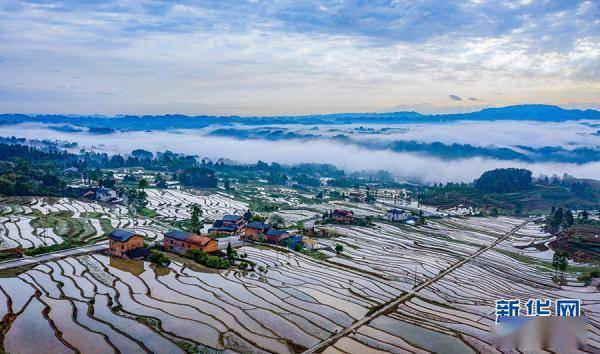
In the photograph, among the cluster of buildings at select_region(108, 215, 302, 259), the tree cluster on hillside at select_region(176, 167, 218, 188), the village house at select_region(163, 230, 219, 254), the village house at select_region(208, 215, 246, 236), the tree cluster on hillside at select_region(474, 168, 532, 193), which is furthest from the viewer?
the tree cluster on hillside at select_region(474, 168, 532, 193)

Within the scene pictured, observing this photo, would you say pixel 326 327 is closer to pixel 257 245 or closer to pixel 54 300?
pixel 54 300

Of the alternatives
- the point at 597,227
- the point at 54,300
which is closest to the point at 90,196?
the point at 54,300

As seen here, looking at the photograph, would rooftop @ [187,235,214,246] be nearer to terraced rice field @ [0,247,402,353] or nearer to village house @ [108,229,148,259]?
terraced rice field @ [0,247,402,353]

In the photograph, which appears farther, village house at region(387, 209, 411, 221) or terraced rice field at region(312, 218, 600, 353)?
village house at region(387, 209, 411, 221)

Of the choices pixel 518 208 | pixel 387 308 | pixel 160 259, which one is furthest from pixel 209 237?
pixel 518 208

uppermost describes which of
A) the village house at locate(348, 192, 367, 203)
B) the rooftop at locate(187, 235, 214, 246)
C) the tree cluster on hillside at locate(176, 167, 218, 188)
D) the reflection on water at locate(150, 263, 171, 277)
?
the rooftop at locate(187, 235, 214, 246)

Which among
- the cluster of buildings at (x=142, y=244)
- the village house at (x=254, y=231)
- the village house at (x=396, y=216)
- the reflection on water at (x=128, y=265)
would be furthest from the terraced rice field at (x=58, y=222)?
the village house at (x=396, y=216)

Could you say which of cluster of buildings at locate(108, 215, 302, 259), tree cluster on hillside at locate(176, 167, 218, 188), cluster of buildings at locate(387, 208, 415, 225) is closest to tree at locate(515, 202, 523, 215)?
cluster of buildings at locate(387, 208, 415, 225)
